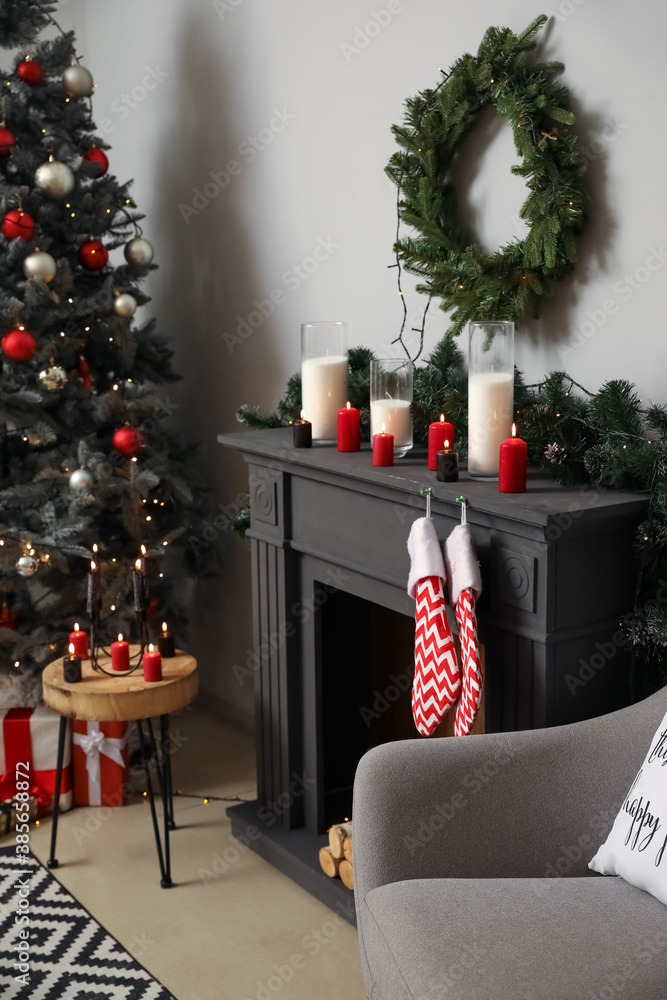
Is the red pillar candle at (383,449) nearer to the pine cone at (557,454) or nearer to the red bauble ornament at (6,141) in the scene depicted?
the pine cone at (557,454)

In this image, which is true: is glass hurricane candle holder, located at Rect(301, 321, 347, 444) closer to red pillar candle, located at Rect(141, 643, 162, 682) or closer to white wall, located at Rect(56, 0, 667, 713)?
white wall, located at Rect(56, 0, 667, 713)

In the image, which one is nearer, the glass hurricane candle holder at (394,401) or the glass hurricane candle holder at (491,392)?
the glass hurricane candle holder at (491,392)

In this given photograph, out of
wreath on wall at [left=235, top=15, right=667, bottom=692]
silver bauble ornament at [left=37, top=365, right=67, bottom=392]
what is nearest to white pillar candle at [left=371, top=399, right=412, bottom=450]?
wreath on wall at [left=235, top=15, right=667, bottom=692]

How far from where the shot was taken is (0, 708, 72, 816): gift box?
2.92 metres

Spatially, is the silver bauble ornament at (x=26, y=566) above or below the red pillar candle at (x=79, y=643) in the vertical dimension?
above

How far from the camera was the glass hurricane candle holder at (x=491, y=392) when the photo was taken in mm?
2029

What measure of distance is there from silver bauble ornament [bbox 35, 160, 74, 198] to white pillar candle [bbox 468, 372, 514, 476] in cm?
144

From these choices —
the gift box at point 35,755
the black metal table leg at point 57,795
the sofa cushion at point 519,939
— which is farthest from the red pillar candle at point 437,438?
the gift box at point 35,755

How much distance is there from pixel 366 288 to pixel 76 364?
3.08ft

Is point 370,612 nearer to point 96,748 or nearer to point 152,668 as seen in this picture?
point 152,668

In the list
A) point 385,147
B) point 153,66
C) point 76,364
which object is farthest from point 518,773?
point 153,66

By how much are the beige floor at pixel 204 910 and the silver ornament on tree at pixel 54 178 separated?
1721 mm

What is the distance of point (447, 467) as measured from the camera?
6.64ft

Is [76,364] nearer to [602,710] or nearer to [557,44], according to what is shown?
[557,44]
